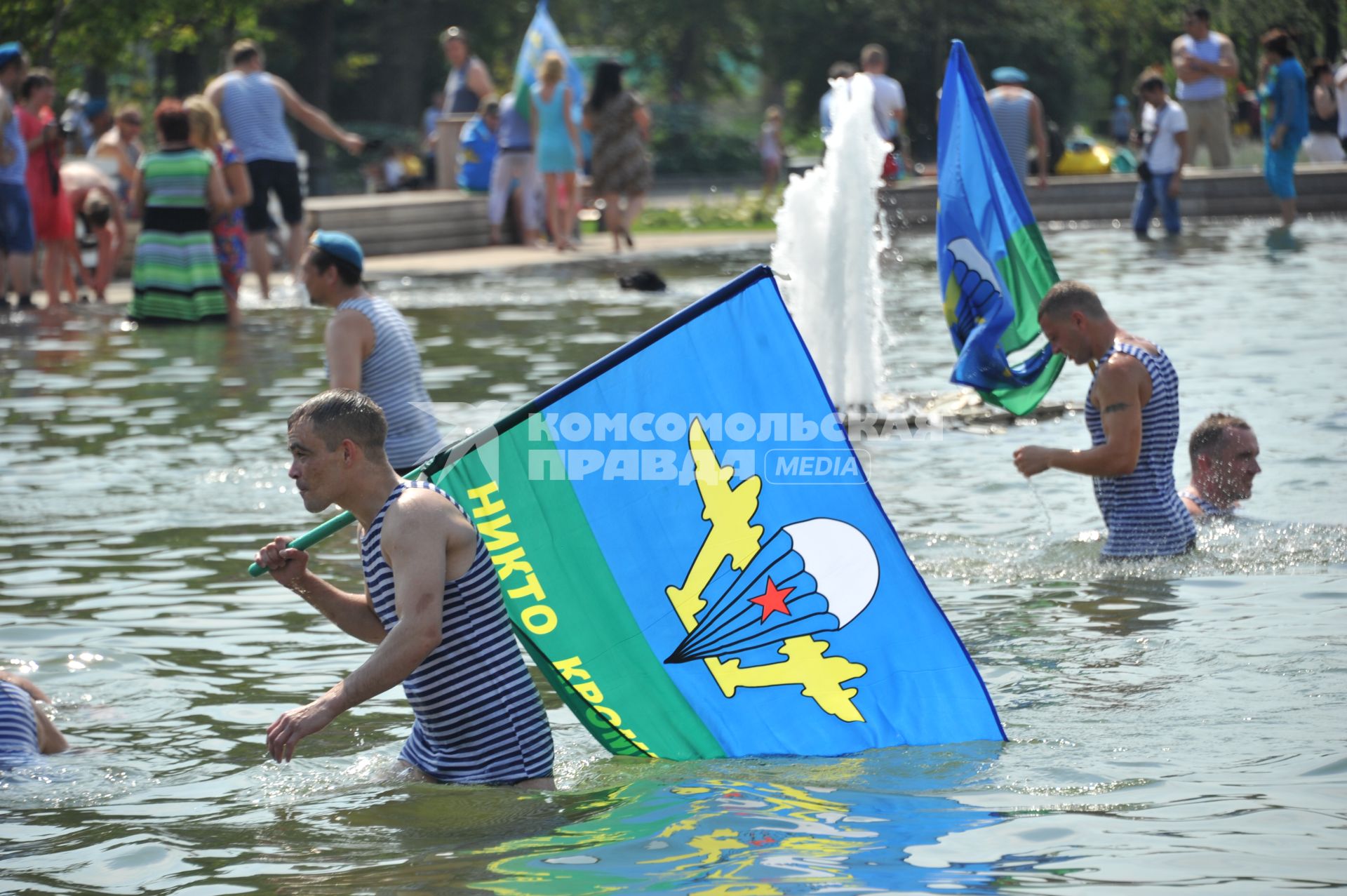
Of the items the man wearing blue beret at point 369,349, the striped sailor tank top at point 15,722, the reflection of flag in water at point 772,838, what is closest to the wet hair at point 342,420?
the reflection of flag in water at point 772,838

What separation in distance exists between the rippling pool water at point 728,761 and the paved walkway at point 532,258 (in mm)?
7030

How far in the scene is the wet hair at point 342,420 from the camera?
5.18 meters

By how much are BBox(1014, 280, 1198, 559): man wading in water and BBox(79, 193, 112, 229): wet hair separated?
1242cm

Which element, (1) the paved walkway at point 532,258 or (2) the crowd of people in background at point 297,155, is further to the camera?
(1) the paved walkway at point 532,258

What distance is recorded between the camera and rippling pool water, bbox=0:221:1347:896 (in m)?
4.98

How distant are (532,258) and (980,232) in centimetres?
1217

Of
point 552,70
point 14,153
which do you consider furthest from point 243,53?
point 552,70

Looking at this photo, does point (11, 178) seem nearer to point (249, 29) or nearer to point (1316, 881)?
point (1316, 881)

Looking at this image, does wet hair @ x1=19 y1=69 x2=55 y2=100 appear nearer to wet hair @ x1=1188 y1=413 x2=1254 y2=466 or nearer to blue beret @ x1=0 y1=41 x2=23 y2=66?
blue beret @ x1=0 y1=41 x2=23 y2=66

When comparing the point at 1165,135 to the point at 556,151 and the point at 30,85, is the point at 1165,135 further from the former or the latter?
the point at 30,85

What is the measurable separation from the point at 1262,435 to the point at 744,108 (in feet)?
338

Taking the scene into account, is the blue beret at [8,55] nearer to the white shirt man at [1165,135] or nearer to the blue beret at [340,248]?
the blue beret at [340,248]

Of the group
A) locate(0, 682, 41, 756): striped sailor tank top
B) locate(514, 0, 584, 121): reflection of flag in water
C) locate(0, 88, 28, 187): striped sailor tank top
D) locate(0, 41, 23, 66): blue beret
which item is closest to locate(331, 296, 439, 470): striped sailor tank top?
locate(0, 682, 41, 756): striped sailor tank top

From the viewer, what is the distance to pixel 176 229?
16219 millimetres
